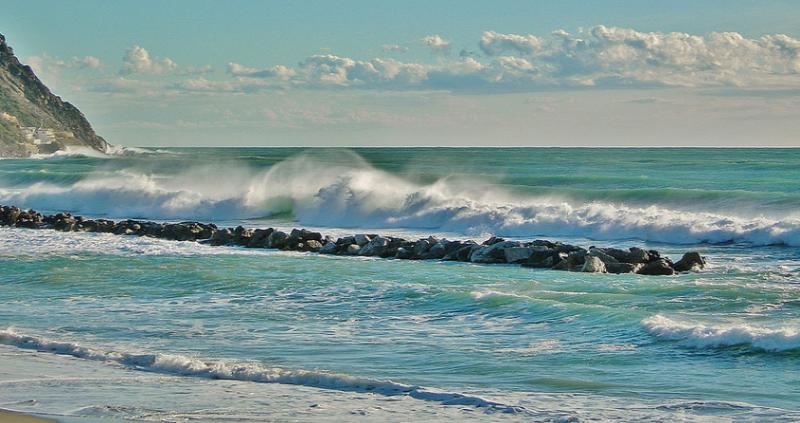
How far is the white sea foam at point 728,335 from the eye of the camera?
1231cm

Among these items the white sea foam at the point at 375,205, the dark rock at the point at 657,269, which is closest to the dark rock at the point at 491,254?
the dark rock at the point at 657,269

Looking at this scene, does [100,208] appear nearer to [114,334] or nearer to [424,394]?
[114,334]

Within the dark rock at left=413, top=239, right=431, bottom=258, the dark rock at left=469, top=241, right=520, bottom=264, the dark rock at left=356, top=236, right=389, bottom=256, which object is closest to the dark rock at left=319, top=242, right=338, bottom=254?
the dark rock at left=356, top=236, right=389, bottom=256

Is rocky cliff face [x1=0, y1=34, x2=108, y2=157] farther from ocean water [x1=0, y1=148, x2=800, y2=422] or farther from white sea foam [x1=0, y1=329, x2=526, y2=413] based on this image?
white sea foam [x1=0, y1=329, x2=526, y2=413]

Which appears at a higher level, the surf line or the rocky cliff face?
the rocky cliff face

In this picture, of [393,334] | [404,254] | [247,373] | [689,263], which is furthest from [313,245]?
[247,373]

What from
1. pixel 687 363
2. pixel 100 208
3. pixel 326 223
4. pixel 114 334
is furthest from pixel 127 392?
pixel 100 208

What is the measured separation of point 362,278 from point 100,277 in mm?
4481

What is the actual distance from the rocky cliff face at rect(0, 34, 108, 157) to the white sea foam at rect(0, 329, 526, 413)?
12644 cm

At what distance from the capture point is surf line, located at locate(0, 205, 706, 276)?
20.6 m

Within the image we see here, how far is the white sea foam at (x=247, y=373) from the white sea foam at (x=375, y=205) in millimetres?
16691

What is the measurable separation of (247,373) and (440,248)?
12.2 meters

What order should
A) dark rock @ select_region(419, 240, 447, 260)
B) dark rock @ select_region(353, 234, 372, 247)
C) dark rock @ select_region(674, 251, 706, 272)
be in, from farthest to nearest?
1. dark rock @ select_region(353, 234, 372, 247)
2. dark rock @ select_region(419, 240, 447, 260)
3. dark rock @ select_region(674, 251, 706, 272)

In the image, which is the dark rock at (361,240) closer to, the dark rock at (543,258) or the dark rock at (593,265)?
the dark rock at (543,258)
